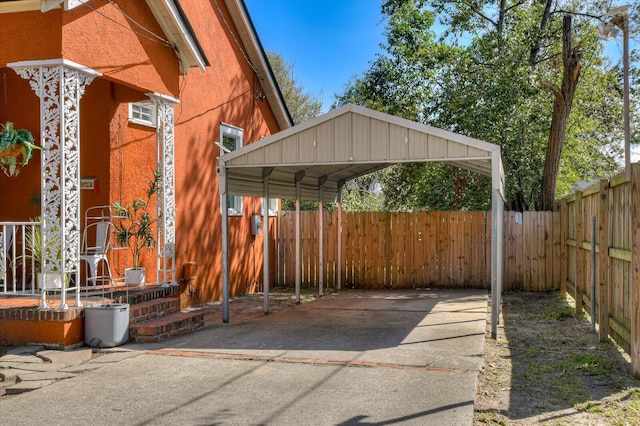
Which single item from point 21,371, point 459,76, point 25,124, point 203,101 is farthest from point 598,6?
point 21,371

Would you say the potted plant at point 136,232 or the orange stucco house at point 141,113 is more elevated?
the orange stucco house at point 141,113

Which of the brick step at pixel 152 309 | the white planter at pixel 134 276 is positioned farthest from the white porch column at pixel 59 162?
the white planter at pixel 134 276

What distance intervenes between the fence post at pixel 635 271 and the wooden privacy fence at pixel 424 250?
750 cm

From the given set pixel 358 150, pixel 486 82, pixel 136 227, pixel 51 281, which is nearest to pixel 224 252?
pixel 136 227

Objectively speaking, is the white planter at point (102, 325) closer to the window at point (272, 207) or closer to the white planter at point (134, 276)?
the white planter at point (134, 276)

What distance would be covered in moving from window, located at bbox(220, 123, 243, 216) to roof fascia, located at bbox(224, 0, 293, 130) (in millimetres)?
1608

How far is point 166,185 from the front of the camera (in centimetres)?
895

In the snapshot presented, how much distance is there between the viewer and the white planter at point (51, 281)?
657cm

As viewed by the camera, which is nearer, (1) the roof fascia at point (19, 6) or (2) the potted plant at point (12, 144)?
(2) the potted plant at point (12, 144)

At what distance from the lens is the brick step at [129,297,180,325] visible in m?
7.41

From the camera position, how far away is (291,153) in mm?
8305

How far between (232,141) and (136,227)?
→ 3.97 meters

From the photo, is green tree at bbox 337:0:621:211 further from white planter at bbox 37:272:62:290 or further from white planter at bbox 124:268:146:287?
white planter at bbox 37:272:62:290

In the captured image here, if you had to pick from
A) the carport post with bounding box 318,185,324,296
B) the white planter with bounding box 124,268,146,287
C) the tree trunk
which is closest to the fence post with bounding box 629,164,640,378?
the white planter with bounding box 124,268,146,287
